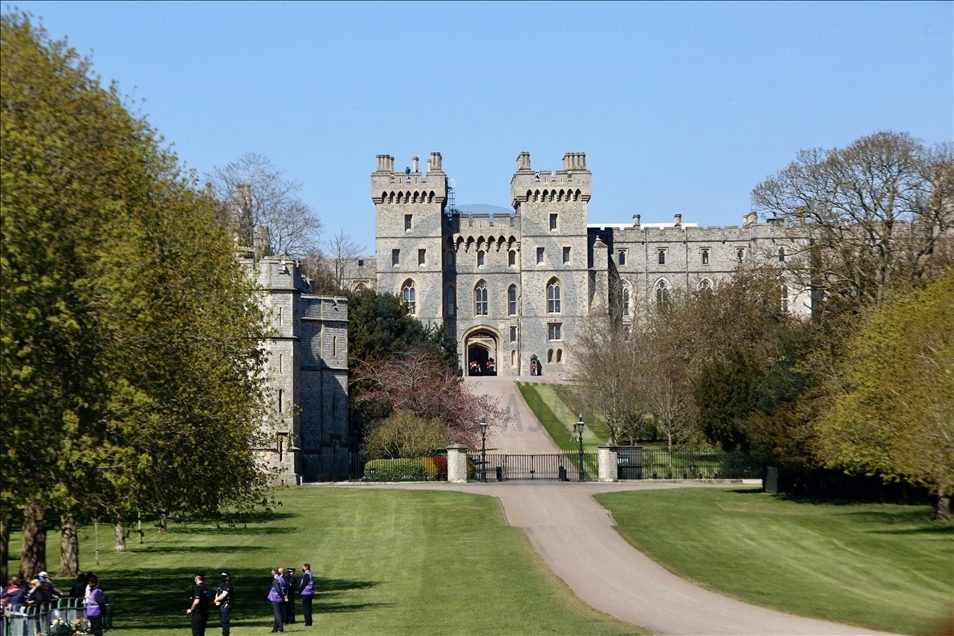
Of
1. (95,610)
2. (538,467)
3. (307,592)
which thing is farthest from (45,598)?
(538,467)

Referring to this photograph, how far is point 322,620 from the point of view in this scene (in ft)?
69.0

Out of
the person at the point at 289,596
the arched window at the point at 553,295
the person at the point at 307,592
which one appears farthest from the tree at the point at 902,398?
the arched window at the point at 553,295

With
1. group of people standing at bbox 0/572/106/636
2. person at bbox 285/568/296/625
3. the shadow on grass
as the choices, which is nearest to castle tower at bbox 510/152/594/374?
the shadow on grass

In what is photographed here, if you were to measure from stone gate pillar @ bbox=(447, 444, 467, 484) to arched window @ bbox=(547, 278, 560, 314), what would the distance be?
45.4m

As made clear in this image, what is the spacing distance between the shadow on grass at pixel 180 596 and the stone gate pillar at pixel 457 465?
19.7 meters

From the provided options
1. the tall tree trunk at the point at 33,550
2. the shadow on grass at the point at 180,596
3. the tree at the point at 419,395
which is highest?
the tree at the point at 419,395

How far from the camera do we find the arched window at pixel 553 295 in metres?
91.7

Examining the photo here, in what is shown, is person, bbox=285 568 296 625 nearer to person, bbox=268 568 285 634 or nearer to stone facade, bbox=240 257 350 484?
person, bbox=268 568 285 634

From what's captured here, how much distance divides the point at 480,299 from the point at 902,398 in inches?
2444

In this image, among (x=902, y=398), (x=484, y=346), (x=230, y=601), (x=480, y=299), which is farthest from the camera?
(x=484, y=346)

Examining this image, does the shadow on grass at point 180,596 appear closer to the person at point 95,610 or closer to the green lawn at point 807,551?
the person at point 95,610

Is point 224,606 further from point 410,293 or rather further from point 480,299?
point 480,299

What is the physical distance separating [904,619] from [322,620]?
980 cm

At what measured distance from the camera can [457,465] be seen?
46.8 m
